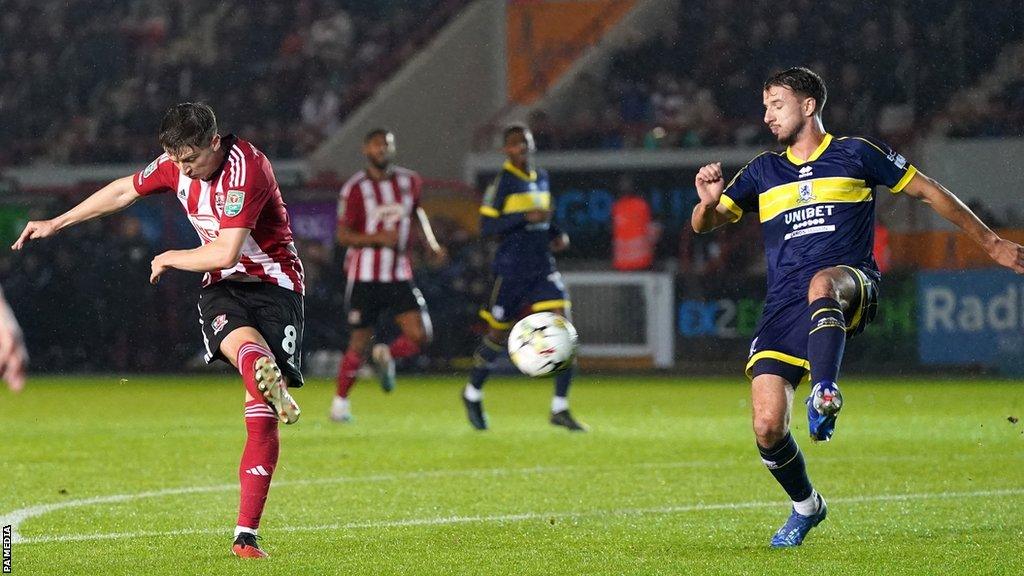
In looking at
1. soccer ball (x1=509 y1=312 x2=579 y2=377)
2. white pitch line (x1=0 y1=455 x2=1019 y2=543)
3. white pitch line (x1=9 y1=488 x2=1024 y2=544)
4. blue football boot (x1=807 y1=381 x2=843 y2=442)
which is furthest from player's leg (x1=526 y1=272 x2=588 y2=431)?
blue football boot (x1=807 y1=381 x2=843 y2=442)

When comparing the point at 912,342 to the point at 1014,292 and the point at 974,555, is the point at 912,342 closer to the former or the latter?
the point at 1014,292

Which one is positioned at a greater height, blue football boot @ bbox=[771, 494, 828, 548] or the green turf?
blue football boot @ bbox=[771, 494, 828, 548]

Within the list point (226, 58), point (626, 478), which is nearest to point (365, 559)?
point (626, 478)

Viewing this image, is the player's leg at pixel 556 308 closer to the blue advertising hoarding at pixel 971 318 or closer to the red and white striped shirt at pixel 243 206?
the red and white striped shirt at pixel 243 206

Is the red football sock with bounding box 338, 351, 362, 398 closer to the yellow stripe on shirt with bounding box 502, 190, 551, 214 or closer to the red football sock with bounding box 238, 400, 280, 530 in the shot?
the yellow stripe on shirt with bounding box 502, 190, 551, 214

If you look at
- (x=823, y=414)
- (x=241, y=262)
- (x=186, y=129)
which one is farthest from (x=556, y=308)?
(x=823, y=414)

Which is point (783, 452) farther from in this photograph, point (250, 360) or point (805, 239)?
point (250, 360)

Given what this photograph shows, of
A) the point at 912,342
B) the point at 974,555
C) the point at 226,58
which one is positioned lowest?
the point at 912,342

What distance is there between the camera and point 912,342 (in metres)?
18.1

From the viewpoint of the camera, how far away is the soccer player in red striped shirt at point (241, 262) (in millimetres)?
6121

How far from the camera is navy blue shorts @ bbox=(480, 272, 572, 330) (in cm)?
1220

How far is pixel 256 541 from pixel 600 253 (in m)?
15.9

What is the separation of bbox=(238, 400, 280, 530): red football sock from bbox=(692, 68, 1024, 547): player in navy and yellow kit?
186 cm

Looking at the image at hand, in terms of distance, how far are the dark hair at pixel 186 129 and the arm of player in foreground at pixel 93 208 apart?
26.5 inches
